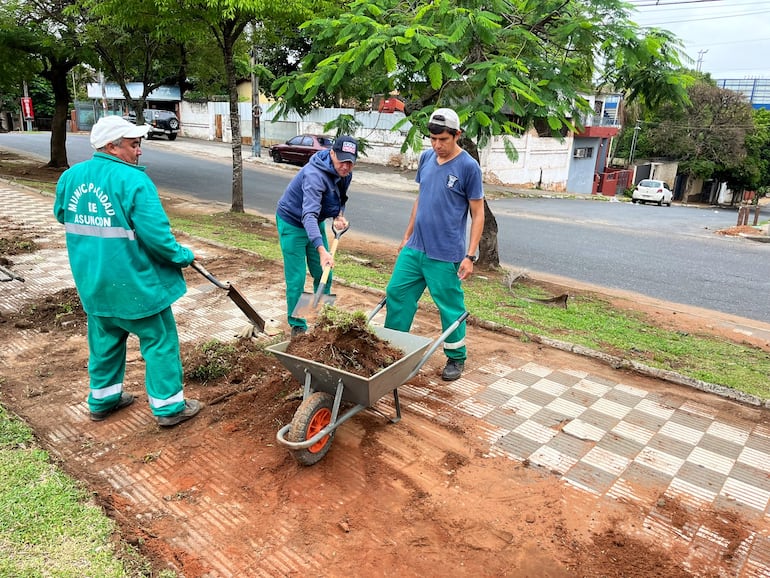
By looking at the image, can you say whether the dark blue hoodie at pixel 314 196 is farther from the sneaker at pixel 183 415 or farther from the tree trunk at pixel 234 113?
the tree trunk at pixel 234 113

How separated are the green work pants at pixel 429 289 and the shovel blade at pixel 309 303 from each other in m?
0.50

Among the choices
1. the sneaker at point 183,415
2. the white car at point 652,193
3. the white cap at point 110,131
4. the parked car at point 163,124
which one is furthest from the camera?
the parked car at point 163,124

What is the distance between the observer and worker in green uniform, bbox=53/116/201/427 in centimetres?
337

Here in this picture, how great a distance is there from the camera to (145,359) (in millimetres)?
3621

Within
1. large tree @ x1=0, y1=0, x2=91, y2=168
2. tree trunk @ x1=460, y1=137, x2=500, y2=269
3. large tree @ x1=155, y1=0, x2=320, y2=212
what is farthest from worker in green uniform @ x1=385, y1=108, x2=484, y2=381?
large tree @ x1=0, y1=0, x2=91, y2=168

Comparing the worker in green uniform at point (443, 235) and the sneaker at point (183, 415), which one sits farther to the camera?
the worker in green uniform at point (443, 235)

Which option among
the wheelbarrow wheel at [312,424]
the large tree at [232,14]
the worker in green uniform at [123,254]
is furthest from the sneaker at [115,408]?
the large tree at [232,14]

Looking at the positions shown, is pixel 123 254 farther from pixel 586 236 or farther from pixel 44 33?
pixel 44 33

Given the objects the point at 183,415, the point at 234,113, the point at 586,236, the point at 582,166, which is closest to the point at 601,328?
the point at 183,415

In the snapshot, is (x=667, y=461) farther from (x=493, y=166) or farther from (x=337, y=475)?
(x=493, y=166)

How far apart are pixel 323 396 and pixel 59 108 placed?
17.4 meters

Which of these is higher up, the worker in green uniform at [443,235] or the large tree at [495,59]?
the large tree at [495,59]

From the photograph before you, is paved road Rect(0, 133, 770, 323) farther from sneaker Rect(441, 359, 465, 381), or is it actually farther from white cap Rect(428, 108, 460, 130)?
white cap Rect(428, 108, 460, 130)

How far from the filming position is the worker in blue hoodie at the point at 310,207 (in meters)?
4.43
